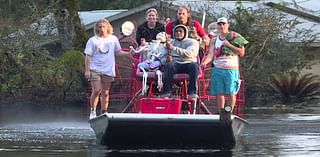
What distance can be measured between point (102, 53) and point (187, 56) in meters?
1.31

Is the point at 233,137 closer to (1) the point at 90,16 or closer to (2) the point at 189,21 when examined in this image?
(2) the point at 189,21

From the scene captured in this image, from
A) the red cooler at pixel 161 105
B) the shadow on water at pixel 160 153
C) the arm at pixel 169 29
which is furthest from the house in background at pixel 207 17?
the shadow on water at pixel 160 153

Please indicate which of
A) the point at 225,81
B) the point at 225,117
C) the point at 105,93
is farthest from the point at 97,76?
the point at 225,117

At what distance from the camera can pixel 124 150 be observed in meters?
11.9

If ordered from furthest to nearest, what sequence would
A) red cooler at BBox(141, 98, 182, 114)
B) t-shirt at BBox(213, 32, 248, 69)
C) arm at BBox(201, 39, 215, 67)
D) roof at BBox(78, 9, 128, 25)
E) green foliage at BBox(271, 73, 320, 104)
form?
1. roof at BBox(78, 9, 128, 25)
2. green foliage at BBox(271, 73, 320, 104)
3. arm at BBox(201, 39, 215, 67)
4. t-shirt at BBox(213, 32, 248, 69)
5. red cooler at BBox(141, 98, 182, 114)

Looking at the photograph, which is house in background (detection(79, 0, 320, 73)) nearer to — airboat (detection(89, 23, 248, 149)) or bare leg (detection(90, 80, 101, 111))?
bare leg (detection(90, 80, 101, 111))

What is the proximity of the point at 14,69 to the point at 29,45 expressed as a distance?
2.72 feet

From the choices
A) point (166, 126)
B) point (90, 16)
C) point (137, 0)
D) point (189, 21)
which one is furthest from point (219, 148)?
point (137, 0)

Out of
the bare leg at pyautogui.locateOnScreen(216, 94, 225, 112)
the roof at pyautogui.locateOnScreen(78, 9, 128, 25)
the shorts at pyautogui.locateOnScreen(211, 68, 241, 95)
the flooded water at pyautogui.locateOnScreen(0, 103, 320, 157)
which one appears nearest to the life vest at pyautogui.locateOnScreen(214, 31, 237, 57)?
the shorts at pyautogui.locateOnScreen(211, 68, 241, 95)

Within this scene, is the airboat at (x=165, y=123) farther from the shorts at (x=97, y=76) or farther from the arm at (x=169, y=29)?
the arm at (x=169, y=29)

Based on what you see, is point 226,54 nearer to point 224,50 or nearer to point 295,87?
point 224,50

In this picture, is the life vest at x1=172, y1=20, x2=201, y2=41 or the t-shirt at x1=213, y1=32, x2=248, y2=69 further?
the life vest at x1=172, y1=20, x2=201, y2=41

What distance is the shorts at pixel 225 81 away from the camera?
12.4 m

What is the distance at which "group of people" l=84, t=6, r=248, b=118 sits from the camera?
1235 cm
